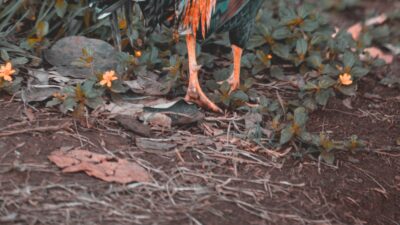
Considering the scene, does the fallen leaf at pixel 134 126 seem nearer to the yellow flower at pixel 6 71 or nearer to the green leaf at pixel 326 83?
the yellow flower at pixel 6 71

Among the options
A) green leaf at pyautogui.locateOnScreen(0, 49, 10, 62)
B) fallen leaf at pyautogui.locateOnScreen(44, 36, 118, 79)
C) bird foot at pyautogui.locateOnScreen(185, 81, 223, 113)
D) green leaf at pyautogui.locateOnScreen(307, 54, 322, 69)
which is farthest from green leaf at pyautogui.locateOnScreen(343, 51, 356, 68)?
green leaf at pyautogui.locateOnScreen(0, 49, 10, 62)

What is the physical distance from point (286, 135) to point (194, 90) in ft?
1.93

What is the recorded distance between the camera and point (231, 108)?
12.2 feet

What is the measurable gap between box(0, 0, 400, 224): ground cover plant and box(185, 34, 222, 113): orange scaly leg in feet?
0.26

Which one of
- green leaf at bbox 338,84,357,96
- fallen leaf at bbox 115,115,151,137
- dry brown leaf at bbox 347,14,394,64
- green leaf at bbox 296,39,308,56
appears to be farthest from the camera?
dry brown leaf at bbox 347,14,394,64

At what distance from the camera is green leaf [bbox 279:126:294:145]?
3307 millimetres

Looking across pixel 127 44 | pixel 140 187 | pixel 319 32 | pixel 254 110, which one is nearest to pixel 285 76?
pixel 319 32

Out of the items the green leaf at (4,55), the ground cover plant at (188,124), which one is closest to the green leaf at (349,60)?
the ground cover plant at (188,124)

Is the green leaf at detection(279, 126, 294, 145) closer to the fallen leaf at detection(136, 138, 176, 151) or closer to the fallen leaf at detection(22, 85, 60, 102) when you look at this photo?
the fallen leaf at detection(136, 138, 176, 151)

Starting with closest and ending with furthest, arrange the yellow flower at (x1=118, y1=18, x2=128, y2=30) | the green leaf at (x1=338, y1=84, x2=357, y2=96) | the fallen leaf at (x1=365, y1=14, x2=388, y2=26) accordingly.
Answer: the green leaf at (x1=338, y1=84, x2=357, y2=96) → the yellow flower at (x1=118, y1=18, x2=128, y2=30) → the fallen leaf at (x1=365, y1=14, x2=388, y2=26)

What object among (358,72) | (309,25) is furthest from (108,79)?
(358,72)

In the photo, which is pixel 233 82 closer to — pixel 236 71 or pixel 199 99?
pixel 236 71

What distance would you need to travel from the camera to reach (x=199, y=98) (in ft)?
11.8

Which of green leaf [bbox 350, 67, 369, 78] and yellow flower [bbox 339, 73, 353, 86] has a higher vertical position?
yellow flower [bbox 339, 73, 353, 86]
